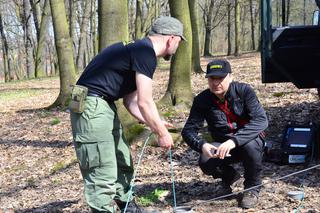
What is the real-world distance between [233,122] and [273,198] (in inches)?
34.4

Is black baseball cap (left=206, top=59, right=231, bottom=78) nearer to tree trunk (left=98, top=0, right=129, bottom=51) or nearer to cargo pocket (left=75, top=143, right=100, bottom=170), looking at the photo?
cargo pocket (left=75, top=143, right=100, bottom=170)

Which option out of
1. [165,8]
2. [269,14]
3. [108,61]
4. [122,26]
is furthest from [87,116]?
[165,8]

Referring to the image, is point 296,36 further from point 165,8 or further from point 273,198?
point 165,8

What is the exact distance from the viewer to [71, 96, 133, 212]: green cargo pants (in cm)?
367

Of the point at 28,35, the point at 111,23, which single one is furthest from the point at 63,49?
the point at 28,35

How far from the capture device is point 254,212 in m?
4.17

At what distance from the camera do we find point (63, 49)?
436 inches

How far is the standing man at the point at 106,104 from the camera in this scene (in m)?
3.57

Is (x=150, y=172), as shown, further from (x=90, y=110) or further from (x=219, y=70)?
(x=90, y=110)

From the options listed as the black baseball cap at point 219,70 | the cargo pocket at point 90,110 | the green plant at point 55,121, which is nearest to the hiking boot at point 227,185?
the black baseball cap at point 219,70

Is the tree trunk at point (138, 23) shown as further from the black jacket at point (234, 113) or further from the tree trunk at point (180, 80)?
the black jacket at point (234, 113)

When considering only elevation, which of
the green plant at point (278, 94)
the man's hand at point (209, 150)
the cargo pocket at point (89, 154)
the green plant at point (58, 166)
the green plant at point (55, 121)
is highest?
the cargo pocket at point (89, 154)

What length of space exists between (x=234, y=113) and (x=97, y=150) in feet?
4.54

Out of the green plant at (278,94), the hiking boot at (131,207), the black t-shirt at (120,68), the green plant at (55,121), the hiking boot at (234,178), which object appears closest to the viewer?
the black t-shirt at (120,68)
